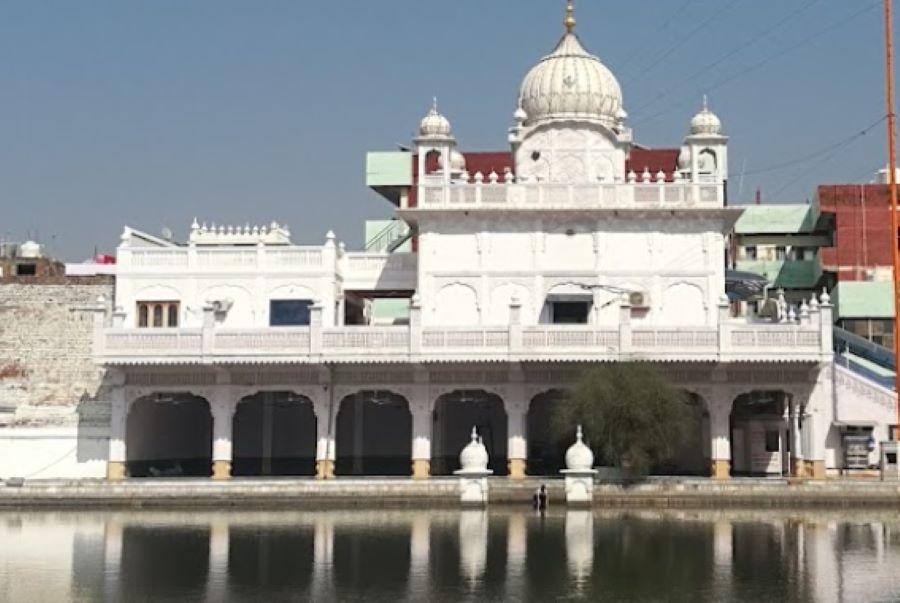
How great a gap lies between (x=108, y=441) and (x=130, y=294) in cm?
478

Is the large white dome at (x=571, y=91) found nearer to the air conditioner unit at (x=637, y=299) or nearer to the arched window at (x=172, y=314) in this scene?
the air conditioner unit at (x=637, y=299)

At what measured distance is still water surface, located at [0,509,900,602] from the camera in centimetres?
2170

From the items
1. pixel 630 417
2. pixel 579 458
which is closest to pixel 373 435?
pixel 630 417

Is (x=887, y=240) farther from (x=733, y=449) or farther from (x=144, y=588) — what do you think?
(x=144, y=588)

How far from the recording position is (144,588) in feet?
72.8

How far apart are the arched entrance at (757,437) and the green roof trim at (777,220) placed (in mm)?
22244

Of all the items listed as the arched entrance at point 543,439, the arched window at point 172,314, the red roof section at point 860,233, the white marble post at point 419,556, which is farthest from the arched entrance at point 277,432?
the red roof section at point 860,233

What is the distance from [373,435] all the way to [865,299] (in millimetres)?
22609

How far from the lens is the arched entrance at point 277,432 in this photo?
149 ft

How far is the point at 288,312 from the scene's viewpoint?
1674 inches

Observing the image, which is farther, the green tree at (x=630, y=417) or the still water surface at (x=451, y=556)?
the green tree at (x=630, y=417)

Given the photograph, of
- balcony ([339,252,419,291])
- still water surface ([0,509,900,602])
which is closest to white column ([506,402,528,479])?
still water surface ([0,509,900,602])

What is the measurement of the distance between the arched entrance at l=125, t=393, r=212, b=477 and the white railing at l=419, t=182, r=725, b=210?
10.4 m

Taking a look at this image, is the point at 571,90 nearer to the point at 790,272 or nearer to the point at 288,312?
the point at 288,312
